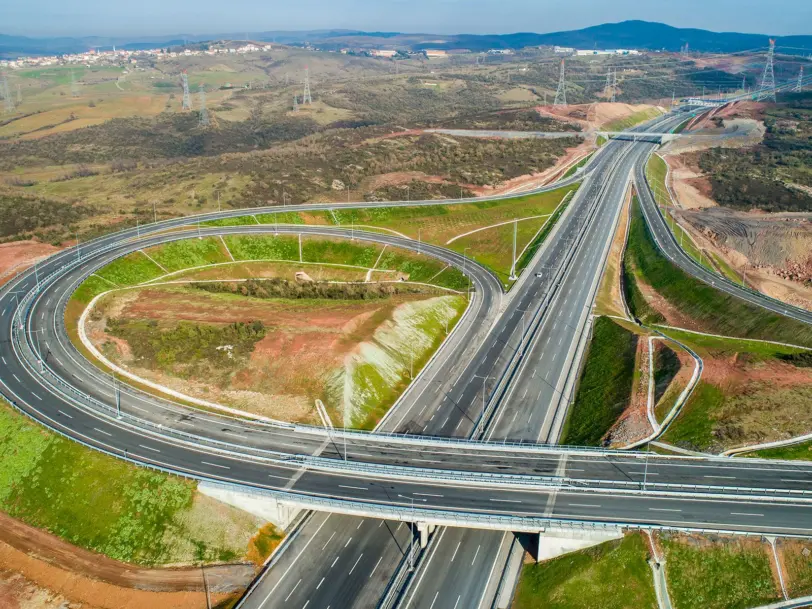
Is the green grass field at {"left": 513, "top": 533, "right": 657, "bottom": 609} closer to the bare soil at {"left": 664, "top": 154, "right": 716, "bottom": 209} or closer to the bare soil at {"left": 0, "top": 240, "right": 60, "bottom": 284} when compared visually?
the bare soil at {"left": 0, "top": 240, "right": 60, "bottom": 284}

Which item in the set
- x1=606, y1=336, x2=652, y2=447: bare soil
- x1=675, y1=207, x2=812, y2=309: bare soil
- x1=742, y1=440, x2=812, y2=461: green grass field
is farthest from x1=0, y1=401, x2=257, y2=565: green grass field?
x1=675, y1=207, x2=812, y2=309: bare soil

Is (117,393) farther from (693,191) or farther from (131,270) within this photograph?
(693,191)

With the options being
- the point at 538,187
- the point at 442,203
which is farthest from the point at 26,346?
the point at 538,187

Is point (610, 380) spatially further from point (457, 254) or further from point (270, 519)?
point (457, 254)

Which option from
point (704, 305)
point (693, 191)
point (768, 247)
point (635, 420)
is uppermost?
point (635, 420)

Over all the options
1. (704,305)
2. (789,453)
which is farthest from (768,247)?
(789,453)

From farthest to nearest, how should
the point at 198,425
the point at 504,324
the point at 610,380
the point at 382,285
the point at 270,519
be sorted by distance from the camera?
the point at 382,285 → the point at 504,324 → the point at 610,380 → the point at 198,425 → the point at 270,519
